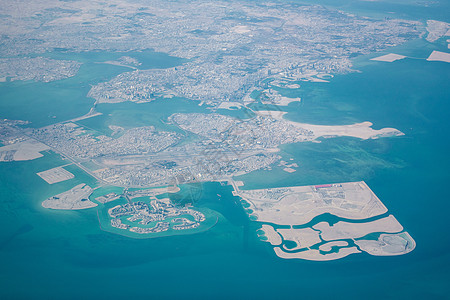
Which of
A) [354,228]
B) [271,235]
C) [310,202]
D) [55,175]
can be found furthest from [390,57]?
[55,175]

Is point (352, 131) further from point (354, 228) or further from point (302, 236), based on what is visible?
point (302, 236)

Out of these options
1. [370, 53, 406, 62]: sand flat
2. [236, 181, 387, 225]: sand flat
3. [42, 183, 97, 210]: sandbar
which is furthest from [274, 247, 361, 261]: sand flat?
[370, 53, 406, 62]: sand flat

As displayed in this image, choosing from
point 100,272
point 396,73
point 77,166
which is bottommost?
point 100,272

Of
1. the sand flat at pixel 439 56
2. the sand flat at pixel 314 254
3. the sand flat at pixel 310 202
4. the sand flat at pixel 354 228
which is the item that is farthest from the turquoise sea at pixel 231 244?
the sand flat at pixel 439 56

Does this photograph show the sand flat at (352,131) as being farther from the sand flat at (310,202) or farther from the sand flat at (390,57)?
the sand flat at (390,57)

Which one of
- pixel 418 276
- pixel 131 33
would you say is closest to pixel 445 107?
pixel 418 276

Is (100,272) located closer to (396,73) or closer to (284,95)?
(284,95)
